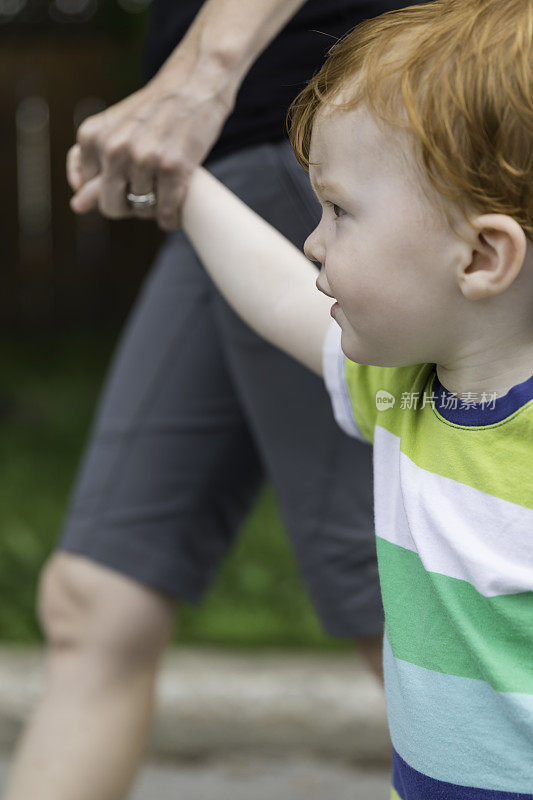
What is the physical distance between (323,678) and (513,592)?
5.94ft

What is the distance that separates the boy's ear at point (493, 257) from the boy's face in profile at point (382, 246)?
2cm

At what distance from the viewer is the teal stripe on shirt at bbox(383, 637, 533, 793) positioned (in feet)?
3.77

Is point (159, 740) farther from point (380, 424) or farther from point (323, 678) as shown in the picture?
point (380, 424)

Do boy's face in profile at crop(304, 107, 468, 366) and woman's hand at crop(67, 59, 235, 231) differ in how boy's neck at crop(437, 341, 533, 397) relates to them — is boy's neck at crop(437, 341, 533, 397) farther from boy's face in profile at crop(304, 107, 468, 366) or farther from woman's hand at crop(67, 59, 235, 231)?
woman's hand at crop(67, 59, 235, 231)

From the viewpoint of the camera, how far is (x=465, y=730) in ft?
3.86

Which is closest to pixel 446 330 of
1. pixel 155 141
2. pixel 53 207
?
pixel 155 141

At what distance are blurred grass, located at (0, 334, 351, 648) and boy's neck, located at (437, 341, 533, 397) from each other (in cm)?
206

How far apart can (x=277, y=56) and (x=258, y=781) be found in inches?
68.0

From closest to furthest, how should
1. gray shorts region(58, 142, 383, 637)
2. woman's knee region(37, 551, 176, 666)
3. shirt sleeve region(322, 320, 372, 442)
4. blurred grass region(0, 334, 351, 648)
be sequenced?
shirt sleeve region(322, 320, 372, 442) < gray shorts region(58, 142, 383, 637) < woman's knee region(37, 551, 176, 666) < blurred grass region(0, 334, 351, 648)

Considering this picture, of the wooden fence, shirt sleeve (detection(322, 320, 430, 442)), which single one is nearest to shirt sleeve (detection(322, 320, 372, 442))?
shirt sleeve (detection(322, 320, 430, 442))

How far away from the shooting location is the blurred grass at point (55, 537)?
327 cm

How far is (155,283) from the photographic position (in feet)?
6.84

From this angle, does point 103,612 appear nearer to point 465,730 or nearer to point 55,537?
point 465,730
